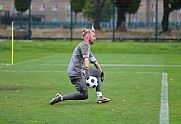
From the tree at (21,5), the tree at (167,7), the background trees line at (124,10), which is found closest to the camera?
the tree at (167,7)

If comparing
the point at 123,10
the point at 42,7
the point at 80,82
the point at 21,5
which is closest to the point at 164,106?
the point at 80,82

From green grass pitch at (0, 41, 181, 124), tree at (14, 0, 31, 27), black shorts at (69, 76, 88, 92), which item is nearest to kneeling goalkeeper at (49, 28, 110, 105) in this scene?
black shorts at (69, 76, 88, 92)

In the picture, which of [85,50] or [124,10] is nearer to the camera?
[85,50]

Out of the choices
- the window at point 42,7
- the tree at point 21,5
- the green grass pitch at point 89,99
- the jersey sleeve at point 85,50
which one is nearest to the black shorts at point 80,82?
the green grass pitch at point 89,99

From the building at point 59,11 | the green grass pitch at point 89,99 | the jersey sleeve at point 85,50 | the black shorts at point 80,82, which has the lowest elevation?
the green grass pitch at point 89,99

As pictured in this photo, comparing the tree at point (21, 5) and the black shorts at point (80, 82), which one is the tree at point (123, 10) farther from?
the black shorts at point (80, 82)

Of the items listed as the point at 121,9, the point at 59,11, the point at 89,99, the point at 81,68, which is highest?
the point at 121,9

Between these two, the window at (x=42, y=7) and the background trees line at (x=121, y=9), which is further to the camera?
the window at (x=42, y=7)

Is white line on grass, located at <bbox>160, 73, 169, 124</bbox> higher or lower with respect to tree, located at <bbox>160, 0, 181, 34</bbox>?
lower

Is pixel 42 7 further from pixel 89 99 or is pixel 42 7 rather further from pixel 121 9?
pixel 89 99

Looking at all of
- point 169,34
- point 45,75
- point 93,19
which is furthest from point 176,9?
point 45,75

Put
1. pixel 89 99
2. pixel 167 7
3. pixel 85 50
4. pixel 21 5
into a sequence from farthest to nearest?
pixel 21 5 → pixel 167 7 → pixel 89 99 → pixel 85 50

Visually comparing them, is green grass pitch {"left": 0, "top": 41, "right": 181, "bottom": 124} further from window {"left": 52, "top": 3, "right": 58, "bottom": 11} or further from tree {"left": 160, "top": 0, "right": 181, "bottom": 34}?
Result: window {"left": 52, "top": 3, "right": 58, "bottom": 11}

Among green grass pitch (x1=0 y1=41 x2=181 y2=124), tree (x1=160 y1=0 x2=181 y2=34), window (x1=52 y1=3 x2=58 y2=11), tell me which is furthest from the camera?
window (x1=52 y1=3 x2=58 y2=11)
